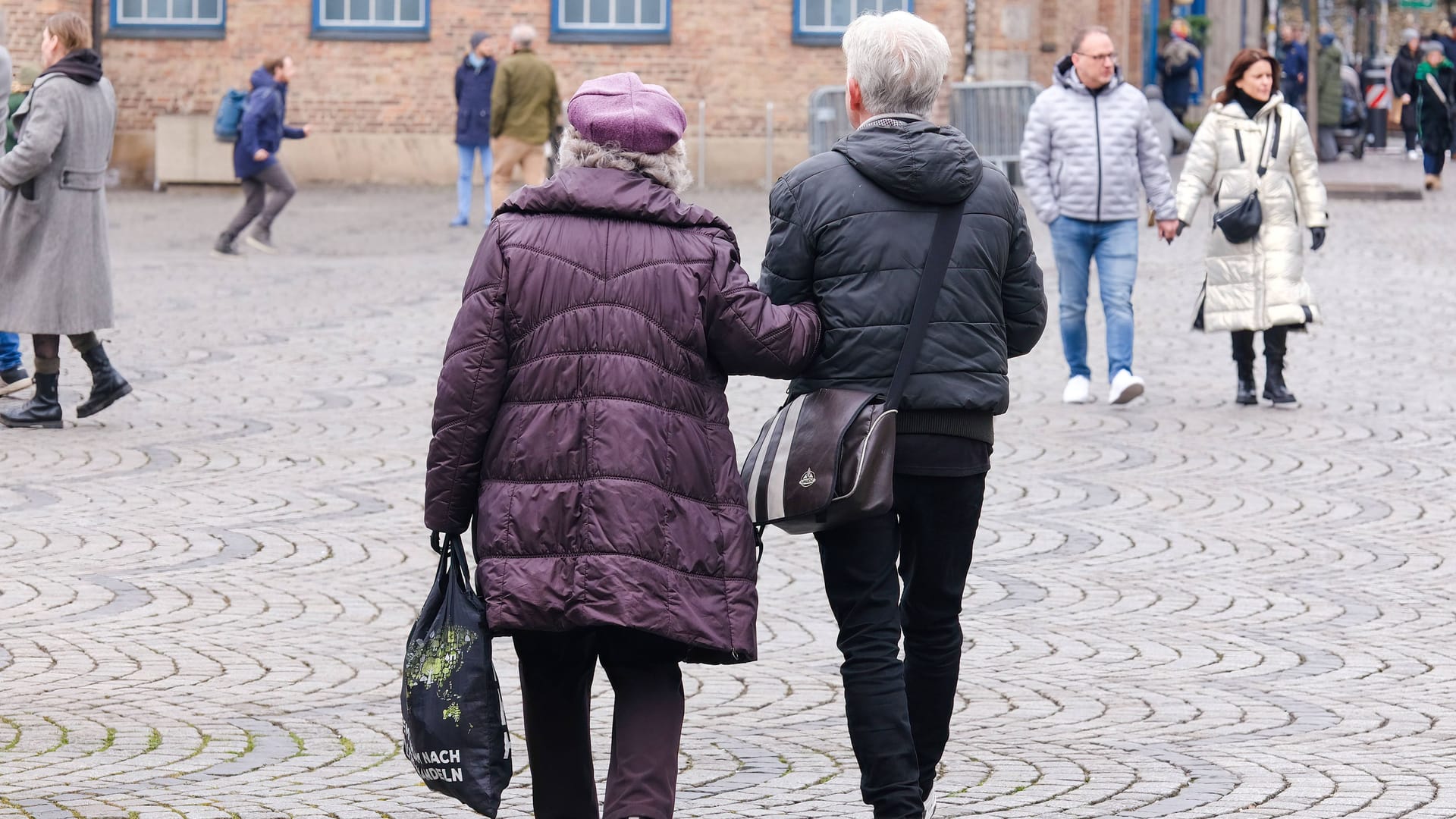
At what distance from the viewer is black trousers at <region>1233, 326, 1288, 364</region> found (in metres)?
11.3

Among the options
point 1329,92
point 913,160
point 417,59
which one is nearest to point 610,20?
point 417,59

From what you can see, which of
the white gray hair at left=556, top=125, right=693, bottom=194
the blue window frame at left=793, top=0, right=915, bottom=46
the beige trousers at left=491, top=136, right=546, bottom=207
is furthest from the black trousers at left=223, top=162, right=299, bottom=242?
the white gray hair at left=556, top=125, right=693, bottom=194

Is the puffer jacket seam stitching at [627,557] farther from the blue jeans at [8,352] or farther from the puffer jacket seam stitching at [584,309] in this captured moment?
the blue jeans at [8,352]

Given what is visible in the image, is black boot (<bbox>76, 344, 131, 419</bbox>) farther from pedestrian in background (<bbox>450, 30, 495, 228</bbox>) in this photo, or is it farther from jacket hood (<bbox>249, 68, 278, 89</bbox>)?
pedestrian in background (<bbox>450, 30, 495, 228</bbox>)

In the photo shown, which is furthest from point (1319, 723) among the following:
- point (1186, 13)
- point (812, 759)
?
point (1186, 13)

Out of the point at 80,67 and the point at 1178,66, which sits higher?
the point at 1178,66

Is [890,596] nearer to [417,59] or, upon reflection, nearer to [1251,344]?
[1251,344]

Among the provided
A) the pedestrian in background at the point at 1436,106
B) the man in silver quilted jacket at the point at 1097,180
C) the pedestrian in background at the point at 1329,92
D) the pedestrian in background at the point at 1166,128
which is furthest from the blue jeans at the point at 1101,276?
the pedestrian in background at the point at 1329,92

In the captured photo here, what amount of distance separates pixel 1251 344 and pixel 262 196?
10.3 metres

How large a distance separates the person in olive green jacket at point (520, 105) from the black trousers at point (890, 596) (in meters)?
16.9

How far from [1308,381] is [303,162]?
17.2m

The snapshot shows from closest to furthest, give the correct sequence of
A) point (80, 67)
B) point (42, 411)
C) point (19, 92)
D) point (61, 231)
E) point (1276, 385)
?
point (80, 67)
point (61, 231)
point (42, 411)
point (1276, 385)
point (19, 92)

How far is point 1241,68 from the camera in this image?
36.4 ft

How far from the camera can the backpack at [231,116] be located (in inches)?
749
